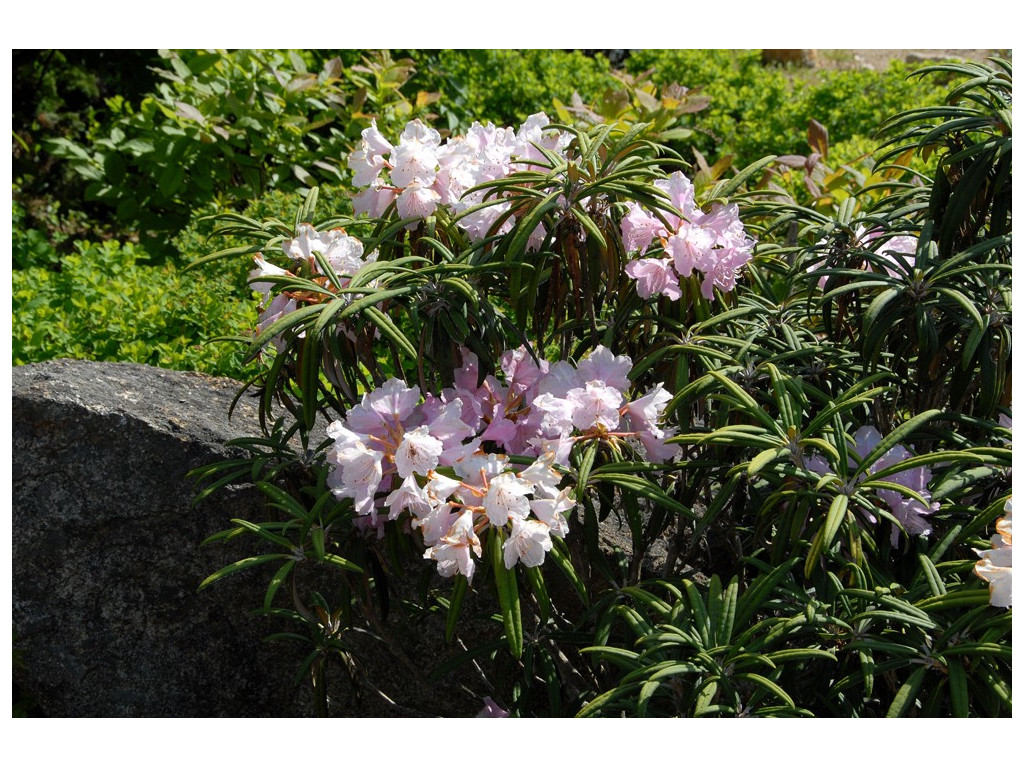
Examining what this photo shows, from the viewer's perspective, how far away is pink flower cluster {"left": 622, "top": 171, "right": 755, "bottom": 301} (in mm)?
1650

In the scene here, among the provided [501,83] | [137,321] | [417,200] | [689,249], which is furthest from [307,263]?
[501,83]

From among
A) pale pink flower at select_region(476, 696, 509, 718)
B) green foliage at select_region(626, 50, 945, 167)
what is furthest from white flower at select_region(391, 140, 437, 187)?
green foliage at select_region(626, 50, 945, 167)

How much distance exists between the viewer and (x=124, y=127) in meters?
4.59

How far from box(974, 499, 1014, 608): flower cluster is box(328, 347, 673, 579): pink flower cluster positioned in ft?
1.59

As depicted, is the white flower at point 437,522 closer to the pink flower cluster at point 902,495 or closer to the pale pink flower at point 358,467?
the pale pink flower at point 358,467

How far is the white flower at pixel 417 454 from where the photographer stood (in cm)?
147

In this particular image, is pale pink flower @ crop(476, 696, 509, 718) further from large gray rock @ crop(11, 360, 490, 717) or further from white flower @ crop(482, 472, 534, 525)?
white flower @ crop(482, 472, 534, 525)

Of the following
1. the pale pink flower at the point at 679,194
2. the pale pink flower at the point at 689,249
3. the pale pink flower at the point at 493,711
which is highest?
the pale pink flower at the point at 679,194

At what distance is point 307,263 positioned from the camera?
1.70 m

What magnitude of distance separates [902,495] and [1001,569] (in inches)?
9.5

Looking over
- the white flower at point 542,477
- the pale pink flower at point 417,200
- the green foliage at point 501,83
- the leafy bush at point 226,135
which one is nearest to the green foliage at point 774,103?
the green foliage at point 501,83

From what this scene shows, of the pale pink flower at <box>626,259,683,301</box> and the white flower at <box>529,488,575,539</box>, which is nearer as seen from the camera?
the white flower at <box>529,488,575,539</box>

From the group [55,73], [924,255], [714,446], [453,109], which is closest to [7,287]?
[714,446]

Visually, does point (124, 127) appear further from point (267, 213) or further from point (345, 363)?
point (345, 363)
